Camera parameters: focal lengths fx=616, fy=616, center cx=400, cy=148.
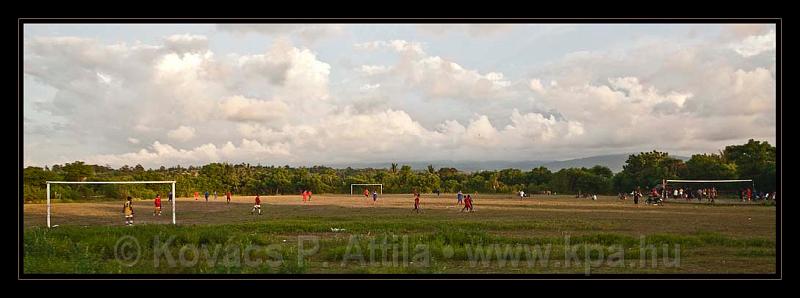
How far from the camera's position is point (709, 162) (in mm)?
59344

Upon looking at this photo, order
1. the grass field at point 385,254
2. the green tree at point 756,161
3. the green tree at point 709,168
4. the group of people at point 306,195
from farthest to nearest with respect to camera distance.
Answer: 1. the green tree at point 709,168
2. the green tree at point 756,161
3. the group of people at point 306,195
4. the grass field at point 385,254

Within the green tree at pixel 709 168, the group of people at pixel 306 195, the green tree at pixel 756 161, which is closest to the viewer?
the group of people at pixel 306 195

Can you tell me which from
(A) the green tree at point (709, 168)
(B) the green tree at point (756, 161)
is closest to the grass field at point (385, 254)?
(B) the green tree at point (756, 161)

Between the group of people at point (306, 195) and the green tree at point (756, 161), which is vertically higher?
the green tree at point (756, 161)

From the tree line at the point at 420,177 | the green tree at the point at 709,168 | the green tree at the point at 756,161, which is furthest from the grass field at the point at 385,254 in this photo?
the green tree at the point at 709,168

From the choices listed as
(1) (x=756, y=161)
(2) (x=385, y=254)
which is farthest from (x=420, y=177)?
(2) (x=385, y=254)

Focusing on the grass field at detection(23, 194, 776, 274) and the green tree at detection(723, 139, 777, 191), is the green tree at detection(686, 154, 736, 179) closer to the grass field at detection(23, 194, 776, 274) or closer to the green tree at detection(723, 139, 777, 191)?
the green tree at detection(723, 139, 777, 191)

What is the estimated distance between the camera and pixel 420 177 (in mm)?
79812

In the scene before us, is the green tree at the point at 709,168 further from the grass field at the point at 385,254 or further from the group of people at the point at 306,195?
the grass field at the point at 385,254

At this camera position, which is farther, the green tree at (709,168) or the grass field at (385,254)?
the green tree at (709,168)

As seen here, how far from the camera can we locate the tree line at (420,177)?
49.2 m
